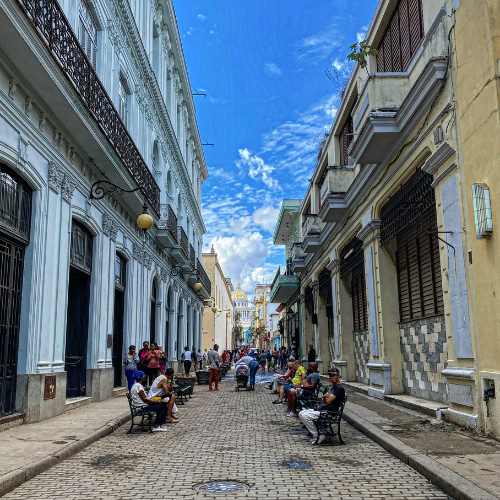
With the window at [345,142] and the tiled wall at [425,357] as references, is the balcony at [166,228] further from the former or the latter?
the tiled wall at [425,357]

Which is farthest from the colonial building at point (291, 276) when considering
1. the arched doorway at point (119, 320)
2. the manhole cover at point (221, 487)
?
the manhole cover at point (221, 487)

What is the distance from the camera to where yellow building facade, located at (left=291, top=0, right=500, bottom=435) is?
7.75 m

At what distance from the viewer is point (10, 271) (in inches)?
366

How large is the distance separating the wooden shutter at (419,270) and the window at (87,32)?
29.3ft

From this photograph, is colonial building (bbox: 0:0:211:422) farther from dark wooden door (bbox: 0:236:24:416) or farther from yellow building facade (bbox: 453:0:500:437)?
yellow building facade (bbox: 453:0:500:437)

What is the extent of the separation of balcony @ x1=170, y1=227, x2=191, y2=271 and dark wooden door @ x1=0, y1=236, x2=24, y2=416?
14.2m

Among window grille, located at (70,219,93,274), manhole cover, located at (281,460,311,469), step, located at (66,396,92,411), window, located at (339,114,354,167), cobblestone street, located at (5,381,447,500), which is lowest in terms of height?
manhole cover, located at (281,460,311,469)

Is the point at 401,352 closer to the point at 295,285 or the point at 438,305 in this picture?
the point at 438,305

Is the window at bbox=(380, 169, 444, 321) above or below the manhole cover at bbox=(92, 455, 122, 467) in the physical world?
above

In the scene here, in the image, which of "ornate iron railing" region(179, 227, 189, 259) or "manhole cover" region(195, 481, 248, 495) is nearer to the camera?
"manhole cover" region(195, 481, 248, 495)

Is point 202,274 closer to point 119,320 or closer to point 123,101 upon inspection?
point 119,320

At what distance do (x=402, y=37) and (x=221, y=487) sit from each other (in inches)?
411

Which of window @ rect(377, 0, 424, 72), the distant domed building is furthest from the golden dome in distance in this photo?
window @ rect(377, 0, 424, 72)

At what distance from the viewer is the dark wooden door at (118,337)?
55.5 feet
